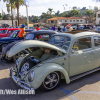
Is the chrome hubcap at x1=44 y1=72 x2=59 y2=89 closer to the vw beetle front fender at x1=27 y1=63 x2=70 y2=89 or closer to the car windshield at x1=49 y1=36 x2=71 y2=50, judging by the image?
the vw beetle front fender at x1=27 y1=63 x2=70 y2=89

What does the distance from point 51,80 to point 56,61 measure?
1.95ft

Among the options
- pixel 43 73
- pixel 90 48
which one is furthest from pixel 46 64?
pixel 90 48

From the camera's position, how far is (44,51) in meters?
4.46

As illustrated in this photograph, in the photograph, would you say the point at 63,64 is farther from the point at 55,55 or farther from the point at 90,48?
the point at 90,48

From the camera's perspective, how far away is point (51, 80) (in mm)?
3502

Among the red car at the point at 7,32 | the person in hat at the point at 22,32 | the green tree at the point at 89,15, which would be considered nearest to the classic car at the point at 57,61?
the person in hat at the point at 22,32

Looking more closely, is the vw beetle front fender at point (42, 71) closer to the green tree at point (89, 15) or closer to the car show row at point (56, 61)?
the car show row at point (56, 61)

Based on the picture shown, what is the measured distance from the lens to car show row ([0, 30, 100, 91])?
128 inches

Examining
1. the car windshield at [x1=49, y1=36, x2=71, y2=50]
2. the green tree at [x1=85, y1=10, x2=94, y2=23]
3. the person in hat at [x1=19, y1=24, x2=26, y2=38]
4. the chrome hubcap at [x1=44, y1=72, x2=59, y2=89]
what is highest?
the green tree at [x1=85, y1=10, x2=94, y2=23]

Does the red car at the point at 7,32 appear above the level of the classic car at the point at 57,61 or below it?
above

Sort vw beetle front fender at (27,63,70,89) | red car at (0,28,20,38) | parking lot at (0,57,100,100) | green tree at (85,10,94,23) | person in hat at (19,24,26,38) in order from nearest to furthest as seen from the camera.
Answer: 1. vw beetle front fender at (27,63,70,89)
2. parking lot at (0,57,100,100)
3. person in hat at (19,24,26,38)
4. red car at (0,28,20,38)
5. green tree at (85,10,94,23)

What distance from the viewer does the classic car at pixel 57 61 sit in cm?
326

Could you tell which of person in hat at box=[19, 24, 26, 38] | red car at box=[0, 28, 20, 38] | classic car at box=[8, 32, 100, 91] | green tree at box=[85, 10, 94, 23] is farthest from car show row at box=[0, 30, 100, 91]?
green tree at box=[85, 10, 94, 23]

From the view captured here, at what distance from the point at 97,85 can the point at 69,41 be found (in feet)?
5.91
